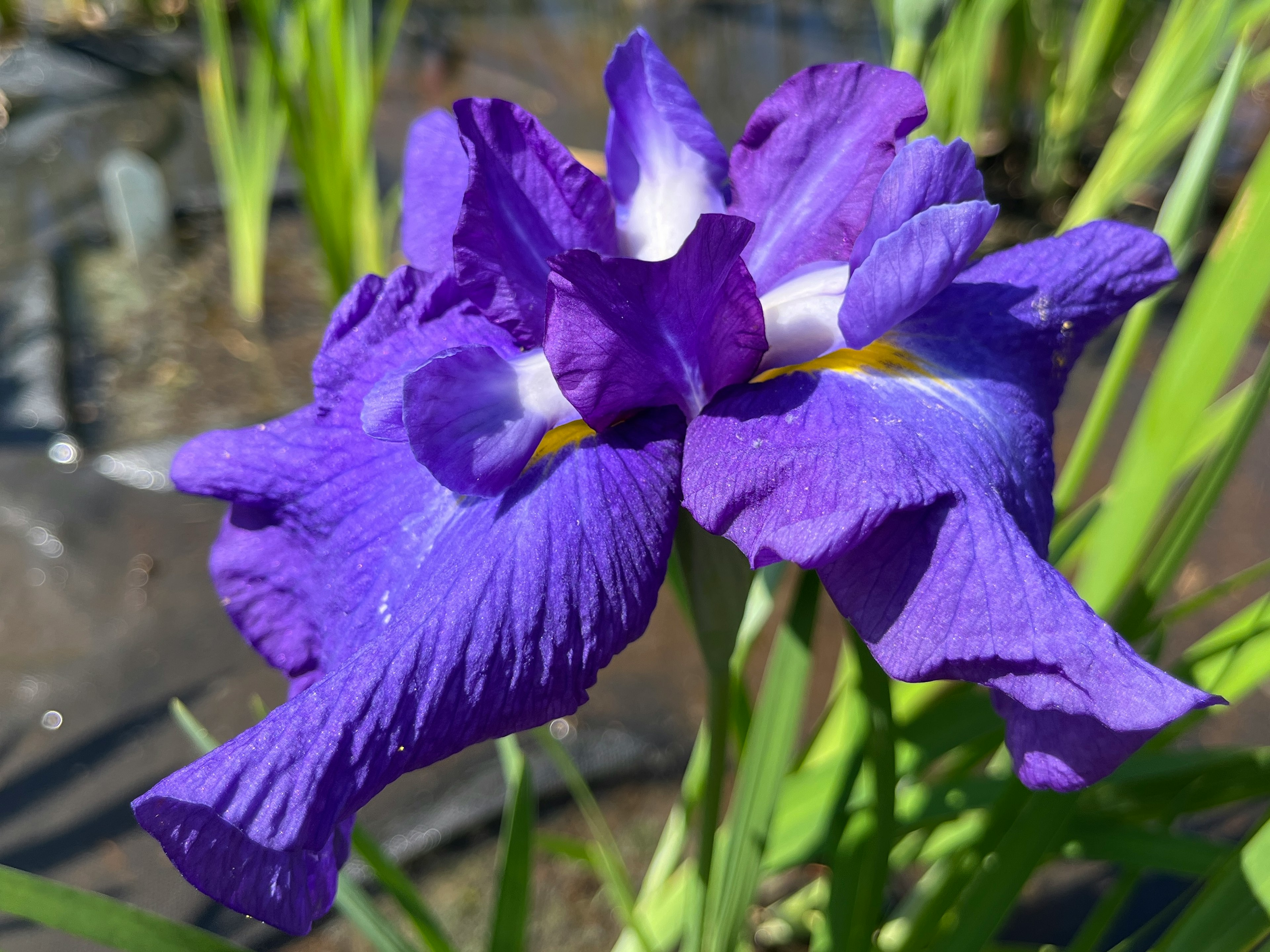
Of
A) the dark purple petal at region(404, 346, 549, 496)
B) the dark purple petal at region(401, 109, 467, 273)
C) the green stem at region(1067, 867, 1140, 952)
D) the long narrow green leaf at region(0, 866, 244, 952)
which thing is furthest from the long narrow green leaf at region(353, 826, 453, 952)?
the green stem at region(1067, 867, 1140, 952)

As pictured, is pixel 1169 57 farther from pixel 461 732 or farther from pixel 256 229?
pixel 256 229

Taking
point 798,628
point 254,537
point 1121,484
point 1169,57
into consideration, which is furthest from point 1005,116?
point 254,537

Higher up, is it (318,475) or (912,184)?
(912,184)

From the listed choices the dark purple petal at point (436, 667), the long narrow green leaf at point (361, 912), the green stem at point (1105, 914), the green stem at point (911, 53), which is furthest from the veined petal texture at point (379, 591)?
the green stem at point (1105, 914)

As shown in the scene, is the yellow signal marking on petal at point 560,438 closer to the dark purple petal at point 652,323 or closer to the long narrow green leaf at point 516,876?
the dark purple petal at point 652,323

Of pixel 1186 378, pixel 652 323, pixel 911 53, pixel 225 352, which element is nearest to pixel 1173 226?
pixel 1186 378

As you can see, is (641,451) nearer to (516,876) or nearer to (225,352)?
(516,876)
